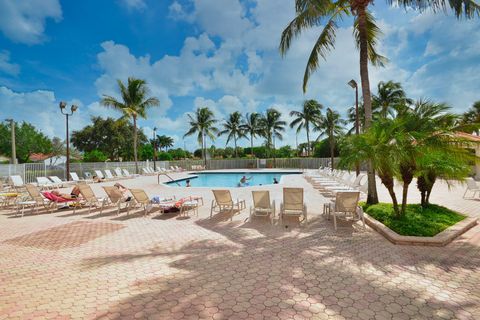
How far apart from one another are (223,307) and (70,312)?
1732 millimetres

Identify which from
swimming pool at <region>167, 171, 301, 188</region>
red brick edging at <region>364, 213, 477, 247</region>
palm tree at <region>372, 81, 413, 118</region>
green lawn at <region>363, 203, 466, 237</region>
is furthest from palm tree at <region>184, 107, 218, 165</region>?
red brick edging at <region>364, 213, 477, 247</region>

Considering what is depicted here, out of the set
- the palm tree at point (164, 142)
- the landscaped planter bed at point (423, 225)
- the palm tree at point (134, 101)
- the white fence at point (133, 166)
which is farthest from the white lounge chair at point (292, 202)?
the palm tree at point (164, 142)

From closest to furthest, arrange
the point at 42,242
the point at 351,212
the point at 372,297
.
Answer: the point at 372,297
the point at 42,242
the point at 351,212

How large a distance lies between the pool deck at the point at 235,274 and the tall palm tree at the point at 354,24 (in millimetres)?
3226

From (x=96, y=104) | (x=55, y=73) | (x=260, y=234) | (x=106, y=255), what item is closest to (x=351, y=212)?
(x=260, y=234)

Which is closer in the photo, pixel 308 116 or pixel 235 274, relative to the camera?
pixel 235 274

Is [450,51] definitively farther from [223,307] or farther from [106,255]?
[106,255]

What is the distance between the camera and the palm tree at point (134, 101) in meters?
26.3

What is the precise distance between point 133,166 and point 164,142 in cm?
6238

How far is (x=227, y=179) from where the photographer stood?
28.1m

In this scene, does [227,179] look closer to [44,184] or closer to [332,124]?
[332,124]

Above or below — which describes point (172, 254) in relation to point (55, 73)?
below

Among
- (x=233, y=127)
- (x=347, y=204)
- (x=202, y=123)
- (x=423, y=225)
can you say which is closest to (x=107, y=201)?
(x=347, y=204)

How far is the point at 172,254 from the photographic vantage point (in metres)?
4.74
